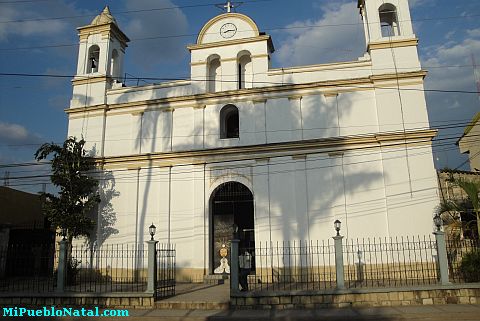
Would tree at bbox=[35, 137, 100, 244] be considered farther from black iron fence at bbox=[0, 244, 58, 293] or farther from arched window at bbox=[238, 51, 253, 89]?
arched window at bbox=[238, 51, 253, 89]

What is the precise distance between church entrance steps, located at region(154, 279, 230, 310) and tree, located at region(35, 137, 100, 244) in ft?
18.5

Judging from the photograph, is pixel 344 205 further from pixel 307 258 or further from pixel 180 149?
pixel 180 149

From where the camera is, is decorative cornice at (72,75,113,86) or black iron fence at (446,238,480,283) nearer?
black iron fence at (446,238,480,283)

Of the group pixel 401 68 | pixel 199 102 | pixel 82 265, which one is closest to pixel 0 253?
pixel 82 265

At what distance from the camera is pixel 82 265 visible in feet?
57.6

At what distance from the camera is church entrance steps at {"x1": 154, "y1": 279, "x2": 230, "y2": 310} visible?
445 inches

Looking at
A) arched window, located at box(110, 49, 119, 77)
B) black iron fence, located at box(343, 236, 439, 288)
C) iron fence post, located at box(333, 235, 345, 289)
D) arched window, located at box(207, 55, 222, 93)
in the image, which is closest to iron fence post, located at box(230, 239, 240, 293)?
iron fence post, located at box(333, 235, 345, 289)

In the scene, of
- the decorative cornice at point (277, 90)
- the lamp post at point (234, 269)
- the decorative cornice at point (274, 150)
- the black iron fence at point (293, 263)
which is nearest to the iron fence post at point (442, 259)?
the black iron fence at point (293, 263)

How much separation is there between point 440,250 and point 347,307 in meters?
3.37

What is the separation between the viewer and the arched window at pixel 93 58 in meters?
20.6

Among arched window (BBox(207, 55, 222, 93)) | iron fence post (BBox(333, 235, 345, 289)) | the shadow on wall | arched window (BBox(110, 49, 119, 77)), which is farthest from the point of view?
arched window (BBox(110, 49, 119, 77))

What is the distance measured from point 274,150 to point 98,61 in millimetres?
10470

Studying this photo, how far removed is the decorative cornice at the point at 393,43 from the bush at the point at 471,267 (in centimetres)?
916

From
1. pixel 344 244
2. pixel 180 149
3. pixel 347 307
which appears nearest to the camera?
pixel 347 307
